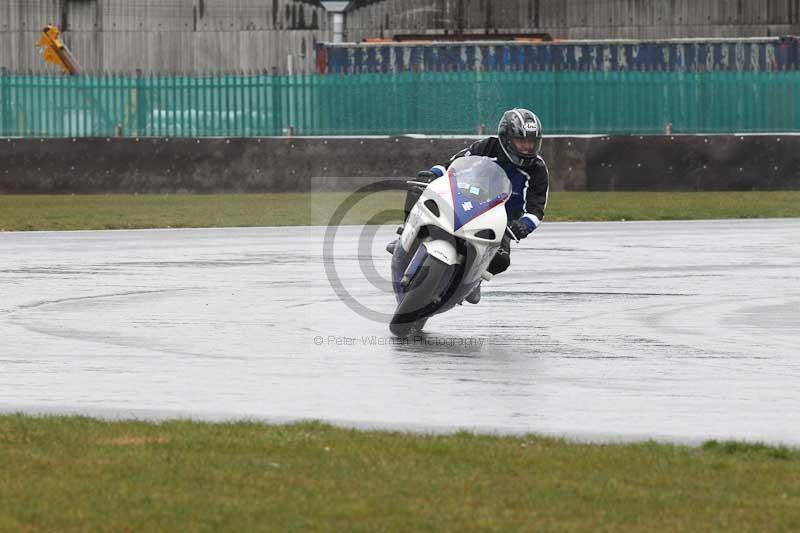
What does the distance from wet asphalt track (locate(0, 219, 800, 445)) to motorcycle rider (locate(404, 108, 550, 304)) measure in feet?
2.37

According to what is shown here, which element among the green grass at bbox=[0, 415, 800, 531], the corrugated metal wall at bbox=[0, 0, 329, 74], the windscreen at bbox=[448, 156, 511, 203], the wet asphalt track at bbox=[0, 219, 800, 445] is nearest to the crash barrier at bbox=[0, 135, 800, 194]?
the wet asphalt track at bbox=[0, 219, 800, 445]

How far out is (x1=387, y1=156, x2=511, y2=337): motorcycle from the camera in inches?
454

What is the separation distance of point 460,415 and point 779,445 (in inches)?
66.9

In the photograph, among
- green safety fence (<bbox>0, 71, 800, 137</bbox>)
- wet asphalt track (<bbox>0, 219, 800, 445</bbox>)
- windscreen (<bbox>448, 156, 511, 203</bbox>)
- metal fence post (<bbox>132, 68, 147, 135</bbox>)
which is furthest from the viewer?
green safety fence (<bbox>0, 71, 800, 137</bbox>)

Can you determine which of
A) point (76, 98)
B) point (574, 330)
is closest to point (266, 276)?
point (574, 330)

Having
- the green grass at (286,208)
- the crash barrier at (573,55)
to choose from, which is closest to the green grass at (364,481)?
the green grass at (286,208)

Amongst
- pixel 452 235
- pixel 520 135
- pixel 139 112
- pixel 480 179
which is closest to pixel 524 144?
pixel 520 135

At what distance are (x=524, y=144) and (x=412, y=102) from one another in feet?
66.6

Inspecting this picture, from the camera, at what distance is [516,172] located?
→ 41.1 feet

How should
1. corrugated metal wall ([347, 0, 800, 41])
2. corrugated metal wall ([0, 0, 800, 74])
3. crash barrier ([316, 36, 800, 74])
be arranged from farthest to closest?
1. corrugated metal wall ([0, 0, 800, 74])
2. corrugated metal wall ([347, 0, 800, 41])
3. crash barrier ([316, 36, 800, 74])

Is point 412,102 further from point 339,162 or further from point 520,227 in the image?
point 520,227

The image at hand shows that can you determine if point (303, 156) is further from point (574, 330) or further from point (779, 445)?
point (779, 445)

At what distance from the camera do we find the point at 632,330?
40.7 feet

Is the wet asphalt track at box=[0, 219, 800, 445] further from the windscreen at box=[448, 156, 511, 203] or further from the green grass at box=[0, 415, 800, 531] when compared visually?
the windscreen at box=[448, 156, 511, 203]
